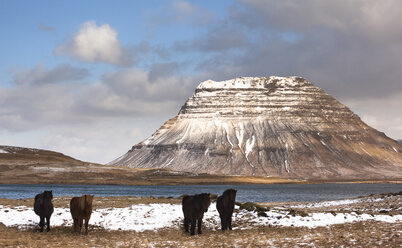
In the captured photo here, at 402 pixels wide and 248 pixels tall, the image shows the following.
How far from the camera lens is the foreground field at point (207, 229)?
26141mm

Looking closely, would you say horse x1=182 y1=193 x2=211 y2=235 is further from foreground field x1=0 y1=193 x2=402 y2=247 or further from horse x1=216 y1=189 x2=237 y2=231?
horse x1=216 y1=189 x2=237 y2=231

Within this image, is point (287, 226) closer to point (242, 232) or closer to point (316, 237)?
point (242, 232)

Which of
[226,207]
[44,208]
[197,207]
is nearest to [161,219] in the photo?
[226,207]

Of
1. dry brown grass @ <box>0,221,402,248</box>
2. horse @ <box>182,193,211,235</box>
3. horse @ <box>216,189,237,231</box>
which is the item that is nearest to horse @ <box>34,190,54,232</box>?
dry brown grass @ <box>0,221,402,248</box>

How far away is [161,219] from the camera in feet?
115

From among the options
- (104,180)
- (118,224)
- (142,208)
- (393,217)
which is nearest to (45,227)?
(118,224)

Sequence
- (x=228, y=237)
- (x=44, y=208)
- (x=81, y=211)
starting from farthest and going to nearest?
(x=44, y=208), (x=81, y=211), (x=228, y=237)

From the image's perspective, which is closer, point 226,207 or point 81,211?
point 81,211

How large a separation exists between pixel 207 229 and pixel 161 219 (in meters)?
3.51

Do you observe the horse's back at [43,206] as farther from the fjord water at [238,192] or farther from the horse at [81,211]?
the fjord water at [238,192]

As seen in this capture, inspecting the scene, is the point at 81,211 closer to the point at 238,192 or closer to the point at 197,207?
the point at 197,207

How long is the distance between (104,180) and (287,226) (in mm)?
154622

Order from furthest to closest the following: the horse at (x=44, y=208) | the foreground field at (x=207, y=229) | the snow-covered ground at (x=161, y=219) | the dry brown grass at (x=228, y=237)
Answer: the snow-covered ground at (x=161, y=219) → the horse at (x=44, y=208) → the foreground field at (x=207, y=229) → the dry brown grass at (x=228, y=237)

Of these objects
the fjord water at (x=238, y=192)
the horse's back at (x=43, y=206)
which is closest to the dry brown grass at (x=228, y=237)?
the horse's back at (x=43, y=206)
